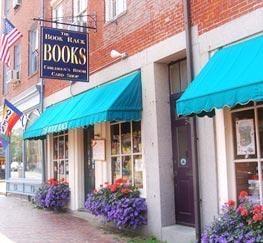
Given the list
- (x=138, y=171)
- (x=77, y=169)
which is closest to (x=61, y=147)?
(x=77, y=169)

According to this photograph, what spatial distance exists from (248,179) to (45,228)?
17.6 ft

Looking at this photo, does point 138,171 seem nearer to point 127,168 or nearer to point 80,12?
point 127,168

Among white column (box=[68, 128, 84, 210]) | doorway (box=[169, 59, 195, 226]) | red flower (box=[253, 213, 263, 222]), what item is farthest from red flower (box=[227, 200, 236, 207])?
white column (box=[68, 128, 84, 210])

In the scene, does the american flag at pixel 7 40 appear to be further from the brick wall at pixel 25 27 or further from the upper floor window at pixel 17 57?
the upper floor window at pixel 17 57

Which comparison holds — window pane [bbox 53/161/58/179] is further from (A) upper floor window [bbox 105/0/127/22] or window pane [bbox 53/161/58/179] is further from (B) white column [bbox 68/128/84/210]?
(A) upper floor window [bbox 105/0/127/22]

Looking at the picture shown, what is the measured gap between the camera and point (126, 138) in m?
11.0

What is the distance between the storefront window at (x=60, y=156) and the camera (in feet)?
48.5

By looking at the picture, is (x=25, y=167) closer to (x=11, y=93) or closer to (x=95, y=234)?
(x=11, y=93)

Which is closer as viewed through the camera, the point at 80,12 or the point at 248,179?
the point at 248,179

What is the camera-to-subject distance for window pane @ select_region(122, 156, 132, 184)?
1086 centimetres

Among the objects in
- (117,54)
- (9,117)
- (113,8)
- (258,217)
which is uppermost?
(113,8)

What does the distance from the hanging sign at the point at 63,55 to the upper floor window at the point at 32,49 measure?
6369 millimetres

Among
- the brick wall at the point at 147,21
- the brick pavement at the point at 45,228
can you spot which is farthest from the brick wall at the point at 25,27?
the brick pavement at the point at 45,228

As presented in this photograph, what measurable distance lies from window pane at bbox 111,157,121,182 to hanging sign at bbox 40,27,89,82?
79.3 inches
